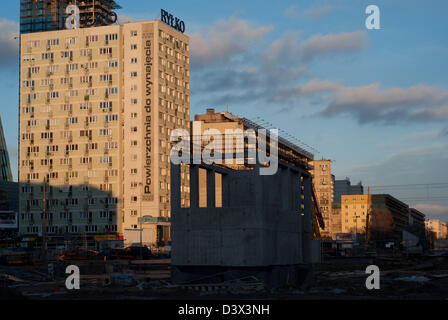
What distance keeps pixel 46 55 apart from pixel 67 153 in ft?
80.8

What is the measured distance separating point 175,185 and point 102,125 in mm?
98524

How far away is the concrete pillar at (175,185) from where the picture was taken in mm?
48562

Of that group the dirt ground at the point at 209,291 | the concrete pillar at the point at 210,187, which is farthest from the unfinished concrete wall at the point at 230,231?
the dirt ground at the point at 209,291

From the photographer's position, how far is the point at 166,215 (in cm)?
14075

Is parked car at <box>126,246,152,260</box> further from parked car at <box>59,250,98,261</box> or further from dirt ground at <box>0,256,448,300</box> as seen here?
dirt ground at <box>0,256,448,300</box>

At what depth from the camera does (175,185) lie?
4869 cm

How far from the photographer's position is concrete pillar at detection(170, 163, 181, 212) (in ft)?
159

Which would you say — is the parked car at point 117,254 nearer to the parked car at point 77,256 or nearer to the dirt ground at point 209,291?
the parked car at point 77,256

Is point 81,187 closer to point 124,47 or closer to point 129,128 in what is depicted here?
point 129,128

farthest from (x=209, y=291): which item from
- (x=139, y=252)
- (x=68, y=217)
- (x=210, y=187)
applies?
(x=68, y=217)

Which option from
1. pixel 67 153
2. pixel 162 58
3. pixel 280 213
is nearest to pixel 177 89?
pixel 162 58

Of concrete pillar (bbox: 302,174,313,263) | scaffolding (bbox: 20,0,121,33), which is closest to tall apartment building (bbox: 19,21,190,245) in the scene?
scaffolding (bbox: 20,0,121,33)

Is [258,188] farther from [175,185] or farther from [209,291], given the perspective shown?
[209,291]

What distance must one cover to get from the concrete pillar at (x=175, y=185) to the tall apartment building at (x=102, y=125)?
88.3m
